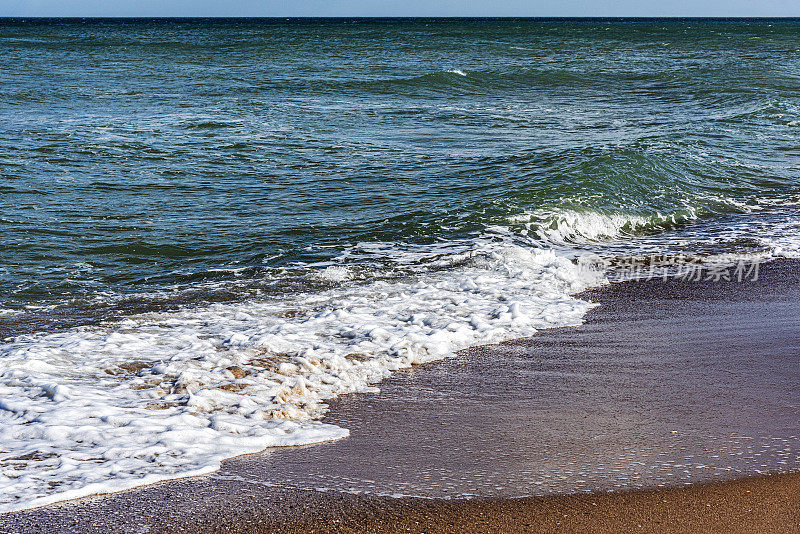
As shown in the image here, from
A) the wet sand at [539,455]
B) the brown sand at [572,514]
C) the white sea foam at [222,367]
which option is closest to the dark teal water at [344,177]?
the white sea foam at [222,367]

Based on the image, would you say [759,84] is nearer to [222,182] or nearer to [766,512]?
[222,182]

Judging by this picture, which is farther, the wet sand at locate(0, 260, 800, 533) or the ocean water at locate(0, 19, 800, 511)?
the ocean water at locate(0, 19, 800, 511)

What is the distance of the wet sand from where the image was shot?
2.94m

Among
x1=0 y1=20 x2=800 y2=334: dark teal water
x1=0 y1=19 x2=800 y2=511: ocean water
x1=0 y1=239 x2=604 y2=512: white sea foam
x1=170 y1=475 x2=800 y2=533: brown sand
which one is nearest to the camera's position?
x1=170 y1=475 x2=800 y2=533: brown sand

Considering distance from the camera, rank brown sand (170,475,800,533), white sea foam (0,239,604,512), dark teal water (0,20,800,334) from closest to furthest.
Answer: brown sand (170,475,800,533), white sea foam (0,239,604,512), dark teal water (0,20,800,334)

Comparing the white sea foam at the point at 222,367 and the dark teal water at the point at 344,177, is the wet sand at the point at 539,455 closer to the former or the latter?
the white sea foam at the point at 222,367

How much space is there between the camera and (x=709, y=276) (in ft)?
22.5

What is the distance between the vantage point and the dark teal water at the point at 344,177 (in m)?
7.47

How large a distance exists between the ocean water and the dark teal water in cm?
5

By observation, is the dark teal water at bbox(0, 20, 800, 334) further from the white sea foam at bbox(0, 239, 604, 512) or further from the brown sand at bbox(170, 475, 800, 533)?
the brown sand at bbox(170, 475, 800, 533)

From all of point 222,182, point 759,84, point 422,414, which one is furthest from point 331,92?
point 422,414

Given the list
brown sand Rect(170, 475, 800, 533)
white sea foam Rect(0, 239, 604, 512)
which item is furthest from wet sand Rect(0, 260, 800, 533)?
white sea foam Rect(0, 239, 604, 512)

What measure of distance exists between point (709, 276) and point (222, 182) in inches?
274

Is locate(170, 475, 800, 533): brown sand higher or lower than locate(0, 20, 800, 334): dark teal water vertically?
lower
